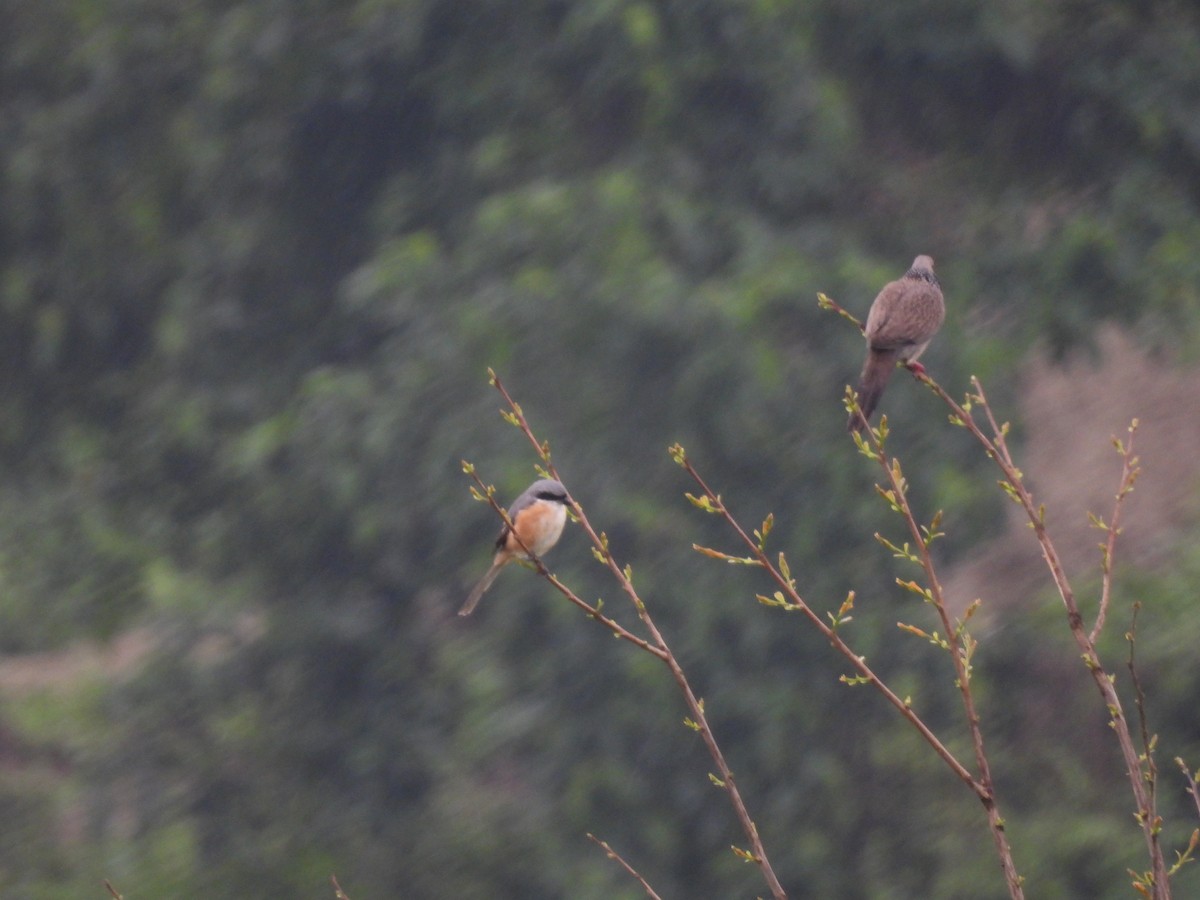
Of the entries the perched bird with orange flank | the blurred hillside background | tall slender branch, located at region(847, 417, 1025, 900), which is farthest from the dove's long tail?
the blurred hillside background

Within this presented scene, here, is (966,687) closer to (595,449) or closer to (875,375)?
(875,375)

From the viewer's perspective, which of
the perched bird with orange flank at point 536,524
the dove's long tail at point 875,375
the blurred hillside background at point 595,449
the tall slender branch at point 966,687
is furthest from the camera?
the blurred hillside background at point 595,449

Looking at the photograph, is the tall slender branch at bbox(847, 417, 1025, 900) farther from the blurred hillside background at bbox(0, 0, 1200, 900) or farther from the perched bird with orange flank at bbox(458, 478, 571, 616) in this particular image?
the blurred hillside background at bbox(0, 0, 1200, 900)

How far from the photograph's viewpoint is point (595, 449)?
20.2ft

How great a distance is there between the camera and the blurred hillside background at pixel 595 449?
237 inches

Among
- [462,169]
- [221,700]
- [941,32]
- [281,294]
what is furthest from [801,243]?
[221,700]

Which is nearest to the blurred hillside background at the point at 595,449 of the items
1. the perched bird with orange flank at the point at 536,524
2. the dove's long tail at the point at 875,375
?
the perched bird with orange flank at the point at 536,524

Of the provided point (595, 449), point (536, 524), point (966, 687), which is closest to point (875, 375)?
point (536, 524)

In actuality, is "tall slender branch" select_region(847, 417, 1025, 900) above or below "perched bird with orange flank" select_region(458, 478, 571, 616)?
above

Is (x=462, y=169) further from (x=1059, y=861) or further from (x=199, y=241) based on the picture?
(x=1059, y=861)

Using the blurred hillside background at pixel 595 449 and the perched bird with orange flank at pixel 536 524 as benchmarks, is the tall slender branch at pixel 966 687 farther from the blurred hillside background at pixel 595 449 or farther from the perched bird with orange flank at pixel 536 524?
the blurred hillside background at pixel 595 449

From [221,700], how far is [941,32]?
410 cm

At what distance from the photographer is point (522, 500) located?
419 centimetres

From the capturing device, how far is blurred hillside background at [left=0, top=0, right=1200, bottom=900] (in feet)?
19.7
